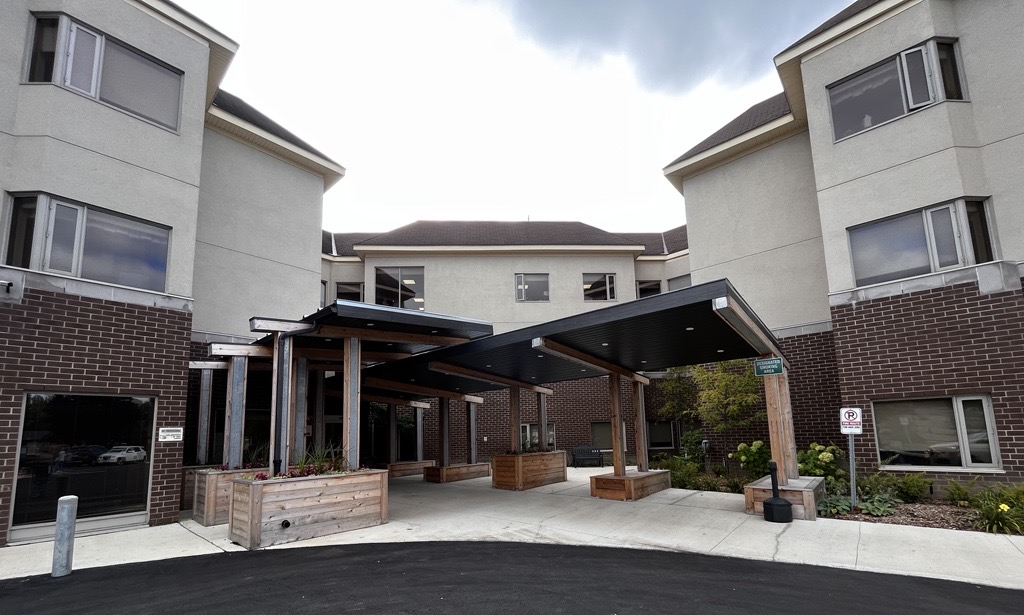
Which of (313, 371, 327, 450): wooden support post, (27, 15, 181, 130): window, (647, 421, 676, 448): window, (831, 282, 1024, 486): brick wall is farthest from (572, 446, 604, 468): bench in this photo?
(27, 15, 181, 130): window

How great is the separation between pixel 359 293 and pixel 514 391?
9.28 metres

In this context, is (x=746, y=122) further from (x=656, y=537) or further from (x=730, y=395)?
(x=656, y=537)

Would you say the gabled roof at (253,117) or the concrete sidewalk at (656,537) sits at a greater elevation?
the gabled roof at (253,117)

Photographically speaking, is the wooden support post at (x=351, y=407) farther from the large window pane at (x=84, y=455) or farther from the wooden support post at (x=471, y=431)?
the wooden support post at (x=471, y=431)

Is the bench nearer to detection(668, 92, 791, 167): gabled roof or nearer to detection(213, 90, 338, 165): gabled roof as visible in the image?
detection(668, 92, 791, 167): gabled roof

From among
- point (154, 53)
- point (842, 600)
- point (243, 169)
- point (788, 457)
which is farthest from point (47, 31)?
point (788, 457)

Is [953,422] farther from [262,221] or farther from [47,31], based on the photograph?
[47,31]

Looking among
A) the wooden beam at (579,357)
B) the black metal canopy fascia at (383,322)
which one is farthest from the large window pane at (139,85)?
the wooden beam at (579,357)

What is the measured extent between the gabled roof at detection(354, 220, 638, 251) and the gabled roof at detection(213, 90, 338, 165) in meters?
5.57

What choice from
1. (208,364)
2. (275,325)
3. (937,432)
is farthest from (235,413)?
(937,432)

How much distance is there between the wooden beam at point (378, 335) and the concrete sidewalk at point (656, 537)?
11.5 ft

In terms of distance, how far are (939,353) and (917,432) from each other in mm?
1664

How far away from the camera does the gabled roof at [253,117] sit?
15.2 meters

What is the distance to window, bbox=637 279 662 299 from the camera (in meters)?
23.9
